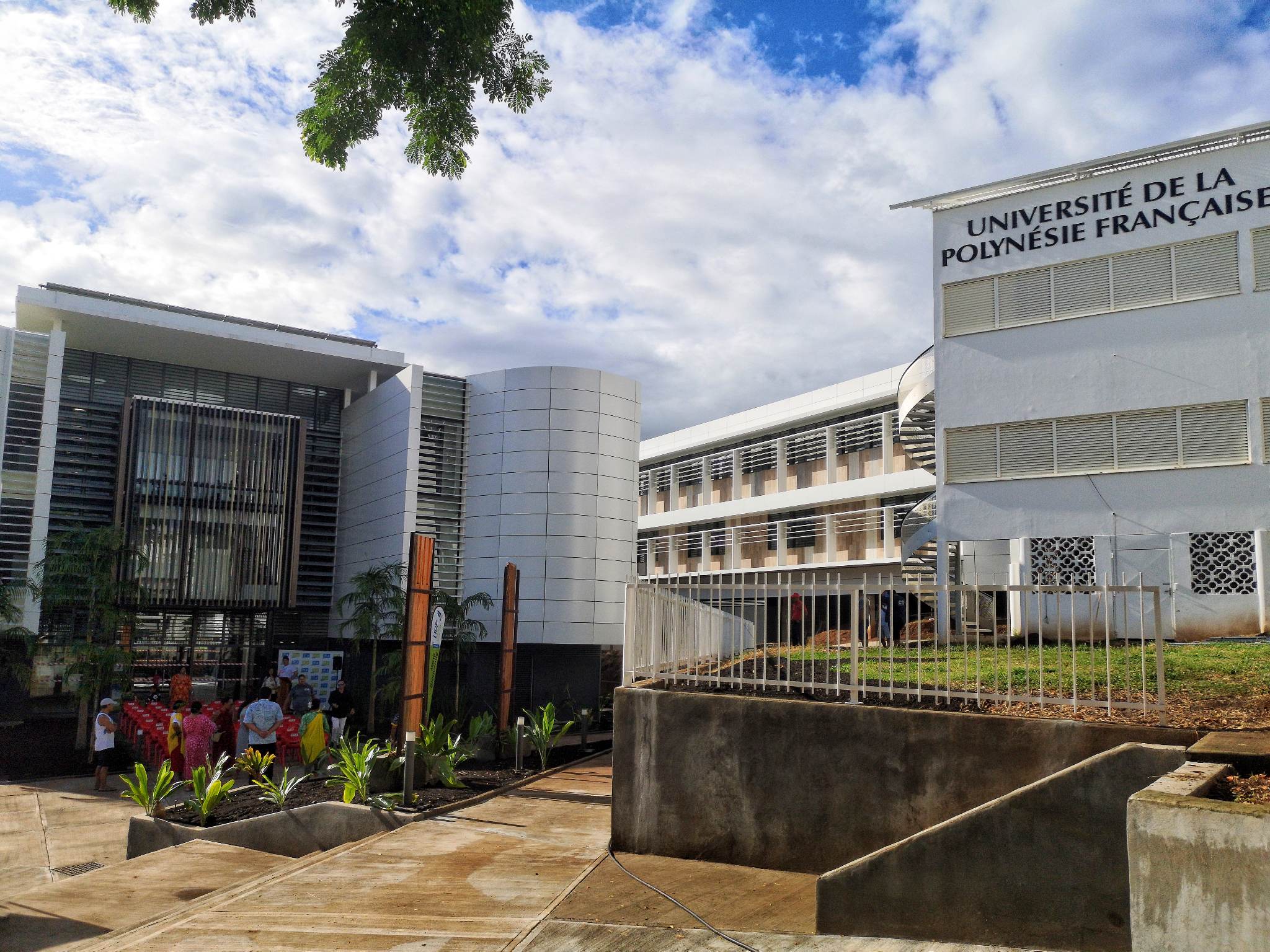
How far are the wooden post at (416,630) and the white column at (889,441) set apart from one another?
78.8ft

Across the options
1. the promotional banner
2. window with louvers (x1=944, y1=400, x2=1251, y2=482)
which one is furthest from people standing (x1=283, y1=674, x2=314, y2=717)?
window with louvers (x1=944, y1=400, x2=1251, y2=482)

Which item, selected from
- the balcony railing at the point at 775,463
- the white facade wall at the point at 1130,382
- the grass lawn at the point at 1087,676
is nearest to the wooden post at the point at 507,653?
the grass lawn at the point at 1087,676

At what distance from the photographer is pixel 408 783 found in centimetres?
1167

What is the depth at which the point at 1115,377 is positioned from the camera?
18141mm

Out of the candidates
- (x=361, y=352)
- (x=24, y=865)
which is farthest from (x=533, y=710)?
(x=24, y=865)

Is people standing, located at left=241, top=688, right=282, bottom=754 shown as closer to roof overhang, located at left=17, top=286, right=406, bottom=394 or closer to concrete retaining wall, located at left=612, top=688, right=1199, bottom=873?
concrete retaining wall, located at left=612, top=688, right=1199, bottom=873

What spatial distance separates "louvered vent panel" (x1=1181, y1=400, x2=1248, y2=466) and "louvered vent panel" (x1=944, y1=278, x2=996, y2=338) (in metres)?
3.97

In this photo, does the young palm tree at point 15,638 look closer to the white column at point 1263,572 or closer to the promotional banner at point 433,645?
the promotional banner at point 433,645

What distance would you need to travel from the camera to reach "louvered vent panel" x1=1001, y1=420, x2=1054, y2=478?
18703 mm

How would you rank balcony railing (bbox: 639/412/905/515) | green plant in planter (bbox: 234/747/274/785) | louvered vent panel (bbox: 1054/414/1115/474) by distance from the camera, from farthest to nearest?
1. balcony railing (bbox: 639/412/905/515)
2. louvered vent panel (bbox: 1054/414/1115/474)
3. green plant in planter (bbox: 234/747/274/785)

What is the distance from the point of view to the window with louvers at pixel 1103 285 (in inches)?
686

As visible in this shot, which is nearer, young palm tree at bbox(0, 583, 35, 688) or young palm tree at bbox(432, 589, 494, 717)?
young palm tree at bbox(0, 583, 35, 688)

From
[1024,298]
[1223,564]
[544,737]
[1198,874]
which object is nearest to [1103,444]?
[1223,564]

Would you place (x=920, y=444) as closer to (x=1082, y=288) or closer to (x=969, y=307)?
(x=969, y=307)
